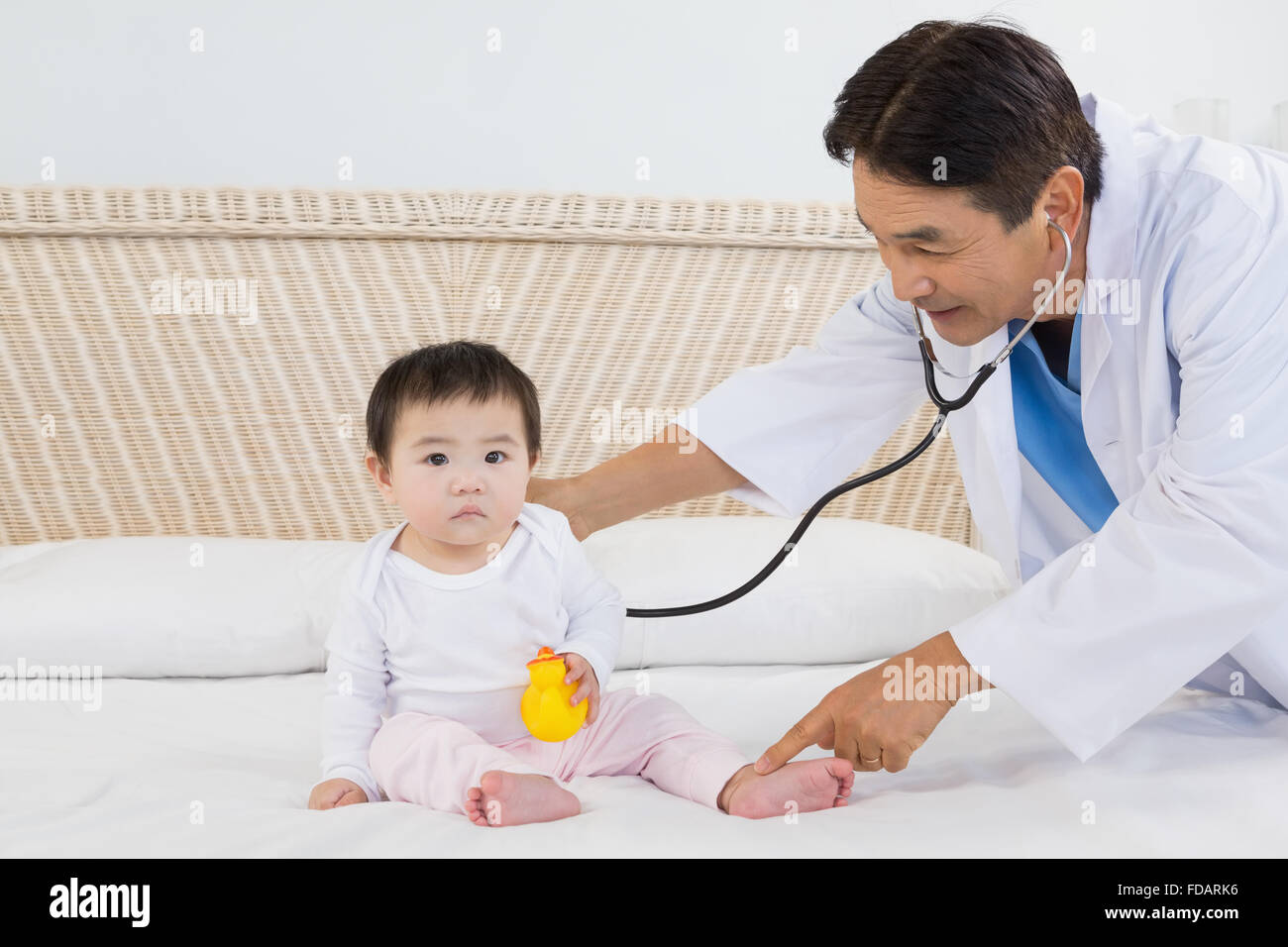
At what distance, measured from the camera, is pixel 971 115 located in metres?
1.06

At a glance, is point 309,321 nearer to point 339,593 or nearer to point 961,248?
point 339,593

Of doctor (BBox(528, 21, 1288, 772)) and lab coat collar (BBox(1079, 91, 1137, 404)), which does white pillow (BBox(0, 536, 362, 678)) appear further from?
lab coat collar (BBox(1079, 91, 1137, 404))

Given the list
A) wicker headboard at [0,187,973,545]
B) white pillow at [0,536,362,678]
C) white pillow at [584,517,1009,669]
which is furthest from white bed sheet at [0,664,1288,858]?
wicker headboard at [0,187,973,545]

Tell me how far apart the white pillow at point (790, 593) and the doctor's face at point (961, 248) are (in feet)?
1.94

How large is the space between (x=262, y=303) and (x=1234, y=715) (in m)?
1.69

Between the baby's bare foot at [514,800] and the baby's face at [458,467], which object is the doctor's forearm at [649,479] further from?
the baby's bare foot at [514,800]

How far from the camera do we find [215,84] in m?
2.12

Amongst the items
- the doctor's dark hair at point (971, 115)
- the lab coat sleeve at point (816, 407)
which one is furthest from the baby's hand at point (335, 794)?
the doctor's dark hair at point (971, 115)

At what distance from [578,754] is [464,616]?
0.62 ft

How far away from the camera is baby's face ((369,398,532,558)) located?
3.80 ft

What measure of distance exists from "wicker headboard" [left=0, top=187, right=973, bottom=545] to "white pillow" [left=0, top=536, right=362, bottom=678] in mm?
401

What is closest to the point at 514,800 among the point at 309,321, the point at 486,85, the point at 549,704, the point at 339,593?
the point at 549,704
